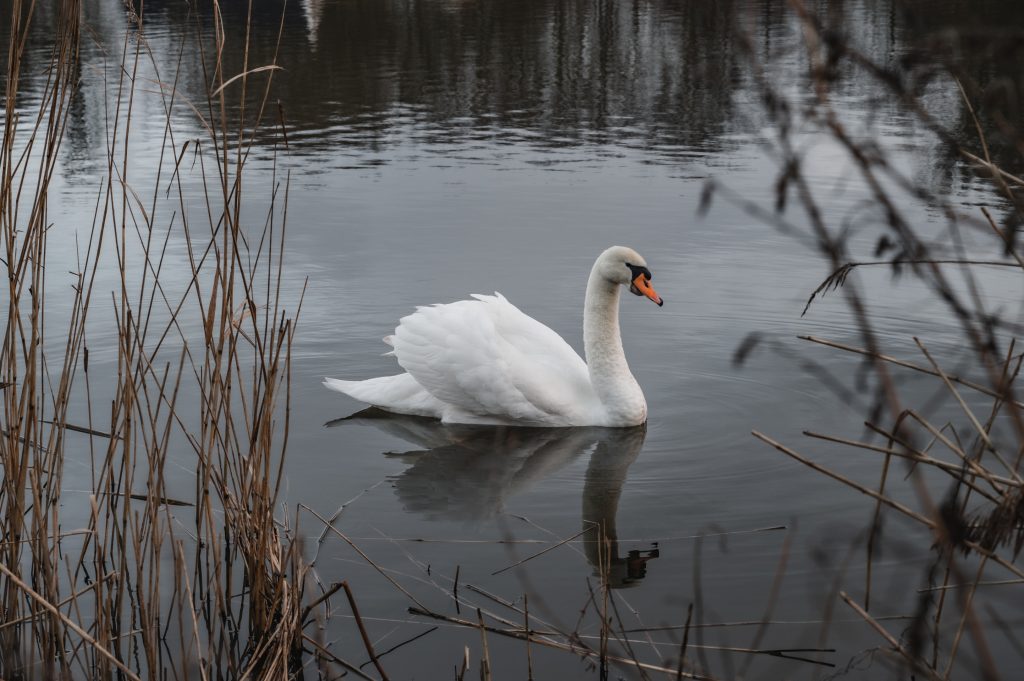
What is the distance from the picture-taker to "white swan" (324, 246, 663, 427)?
6684 mm

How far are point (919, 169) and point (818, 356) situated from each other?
17.2 ft

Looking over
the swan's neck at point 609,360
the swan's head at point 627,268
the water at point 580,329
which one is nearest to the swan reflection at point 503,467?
the water at point 580,329

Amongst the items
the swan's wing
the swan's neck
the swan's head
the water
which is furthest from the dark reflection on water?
the swan's wing

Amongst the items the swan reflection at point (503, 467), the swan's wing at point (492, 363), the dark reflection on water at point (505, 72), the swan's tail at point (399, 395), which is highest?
the dark reflection on water at point (505, 72)

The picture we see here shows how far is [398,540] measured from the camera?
5.11m

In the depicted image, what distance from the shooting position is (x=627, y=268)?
692 centimetres

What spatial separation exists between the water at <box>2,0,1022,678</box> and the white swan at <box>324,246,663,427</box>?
15 centimetres

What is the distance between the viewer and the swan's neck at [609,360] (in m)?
6.66

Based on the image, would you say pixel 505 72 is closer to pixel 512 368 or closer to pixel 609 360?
pixel 609 360

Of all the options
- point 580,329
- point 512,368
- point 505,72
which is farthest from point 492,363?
point 505,72

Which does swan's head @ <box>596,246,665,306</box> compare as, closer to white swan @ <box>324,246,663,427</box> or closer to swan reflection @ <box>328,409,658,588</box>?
white swan @ <box>324,246,663,427</box>

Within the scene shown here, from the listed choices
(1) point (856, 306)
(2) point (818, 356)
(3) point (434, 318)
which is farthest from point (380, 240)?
(1) point (856, 306)

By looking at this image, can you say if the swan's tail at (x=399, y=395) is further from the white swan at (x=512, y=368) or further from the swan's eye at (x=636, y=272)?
the swan's eye at (x=636, y=272)

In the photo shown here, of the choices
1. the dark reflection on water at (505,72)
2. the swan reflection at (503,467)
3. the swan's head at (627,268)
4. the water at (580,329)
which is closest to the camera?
the water at (580,329)
